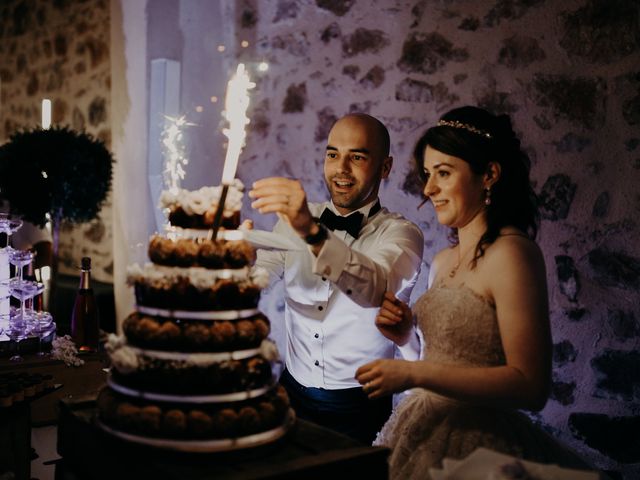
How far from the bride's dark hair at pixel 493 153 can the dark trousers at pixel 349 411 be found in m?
0.93

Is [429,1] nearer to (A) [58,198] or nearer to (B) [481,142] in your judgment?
(B) [481,142]

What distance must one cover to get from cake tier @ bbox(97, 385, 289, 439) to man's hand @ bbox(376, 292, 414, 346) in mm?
731

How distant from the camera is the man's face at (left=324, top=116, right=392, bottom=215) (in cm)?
289

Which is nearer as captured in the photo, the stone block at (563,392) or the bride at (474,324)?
the bride at (474,324)

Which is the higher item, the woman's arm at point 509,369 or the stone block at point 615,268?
the stone block at point 615,268

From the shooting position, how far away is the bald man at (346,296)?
2816 mm

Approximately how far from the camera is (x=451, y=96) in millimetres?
3680

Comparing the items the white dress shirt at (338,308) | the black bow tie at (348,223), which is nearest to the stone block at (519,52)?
the white dress shirt at (338,308)

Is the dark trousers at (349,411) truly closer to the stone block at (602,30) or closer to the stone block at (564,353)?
the stone block at (564,353)

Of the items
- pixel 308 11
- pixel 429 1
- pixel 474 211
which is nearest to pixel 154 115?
pixel 308 11

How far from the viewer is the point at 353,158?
2.90 metres

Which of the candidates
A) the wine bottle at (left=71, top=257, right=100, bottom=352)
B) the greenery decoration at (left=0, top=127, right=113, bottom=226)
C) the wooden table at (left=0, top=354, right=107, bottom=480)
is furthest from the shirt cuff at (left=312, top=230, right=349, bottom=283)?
the greenery decoration at (left=0, top=127, right=113, bottom=226)

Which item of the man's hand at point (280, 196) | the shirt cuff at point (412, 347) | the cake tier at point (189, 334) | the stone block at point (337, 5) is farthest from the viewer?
the stone block at point (337, 5)

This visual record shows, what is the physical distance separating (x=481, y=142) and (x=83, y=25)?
5.38 metres
